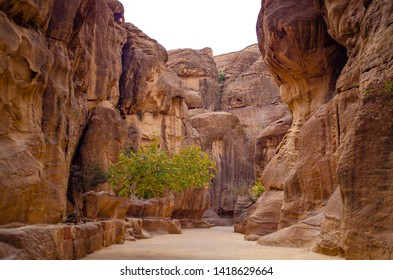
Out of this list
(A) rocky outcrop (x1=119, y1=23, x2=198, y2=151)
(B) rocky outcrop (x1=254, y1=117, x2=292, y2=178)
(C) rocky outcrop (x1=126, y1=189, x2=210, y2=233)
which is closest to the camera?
(C) rocky outcrop (x1=126, y1=189, x2=210, y2=233)

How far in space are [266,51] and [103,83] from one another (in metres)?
12.9

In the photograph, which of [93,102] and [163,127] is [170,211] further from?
[93,102]

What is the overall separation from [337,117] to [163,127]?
81.8ft

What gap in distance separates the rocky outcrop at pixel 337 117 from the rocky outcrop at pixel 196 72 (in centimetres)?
3358

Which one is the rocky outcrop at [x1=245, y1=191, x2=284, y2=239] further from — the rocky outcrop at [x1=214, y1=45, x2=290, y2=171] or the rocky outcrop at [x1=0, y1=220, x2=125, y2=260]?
the rocky outcrop at [x1=214, y1=45, x2=290, y2=171]

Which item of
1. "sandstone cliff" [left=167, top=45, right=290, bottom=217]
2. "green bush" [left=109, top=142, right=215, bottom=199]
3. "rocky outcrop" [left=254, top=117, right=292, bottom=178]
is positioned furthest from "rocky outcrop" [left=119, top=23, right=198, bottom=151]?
"green bush" [left=109, top=142, right=215, bottom=199]

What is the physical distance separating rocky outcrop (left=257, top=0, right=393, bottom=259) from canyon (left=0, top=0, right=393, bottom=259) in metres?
0.05

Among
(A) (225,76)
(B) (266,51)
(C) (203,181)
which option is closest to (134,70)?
(B) (266,51)

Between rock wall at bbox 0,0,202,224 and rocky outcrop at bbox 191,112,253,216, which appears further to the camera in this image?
rocky outcrop at bbox 191,112,253,216

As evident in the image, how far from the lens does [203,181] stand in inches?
631

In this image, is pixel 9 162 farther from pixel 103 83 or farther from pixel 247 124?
pixel 247 124

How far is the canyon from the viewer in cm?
1036

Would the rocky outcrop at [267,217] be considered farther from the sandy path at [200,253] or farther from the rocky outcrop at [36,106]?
the rocky outcrop at [36,106]

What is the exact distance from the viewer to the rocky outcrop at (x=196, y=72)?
2384 inches
